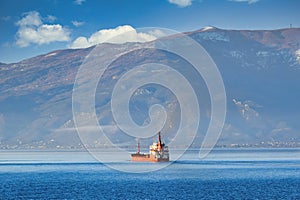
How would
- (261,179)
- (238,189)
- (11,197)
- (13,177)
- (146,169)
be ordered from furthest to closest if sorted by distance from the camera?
(146,169) < (13,177) < (261,179) < (238,189) < (11,197)

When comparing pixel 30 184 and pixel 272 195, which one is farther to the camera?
pixel 30 184

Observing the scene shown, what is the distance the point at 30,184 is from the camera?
130 metres

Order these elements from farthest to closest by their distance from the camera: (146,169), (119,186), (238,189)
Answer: (146,169) < (119,186) < (238,189)

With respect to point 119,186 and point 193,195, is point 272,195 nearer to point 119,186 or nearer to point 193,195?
point 193,195

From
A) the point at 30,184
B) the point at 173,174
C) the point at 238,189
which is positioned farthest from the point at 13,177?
the point at 238,189

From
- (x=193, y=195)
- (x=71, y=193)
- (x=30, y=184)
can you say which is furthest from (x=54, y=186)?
(x=193, y=195)

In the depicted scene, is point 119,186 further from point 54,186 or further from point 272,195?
point 272,195

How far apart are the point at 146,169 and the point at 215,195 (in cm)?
6976

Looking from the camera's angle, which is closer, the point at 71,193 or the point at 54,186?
the point at 71,193

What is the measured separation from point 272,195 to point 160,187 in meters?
22.1

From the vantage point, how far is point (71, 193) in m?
112

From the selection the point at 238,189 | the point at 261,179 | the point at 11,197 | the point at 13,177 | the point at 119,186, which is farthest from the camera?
the point at 13,177

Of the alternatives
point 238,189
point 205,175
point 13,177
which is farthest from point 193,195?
point 13,177

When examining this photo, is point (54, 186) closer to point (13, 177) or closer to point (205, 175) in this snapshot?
point (13, 177)
